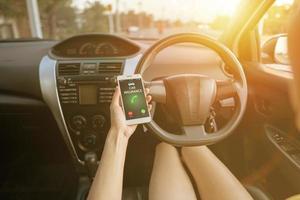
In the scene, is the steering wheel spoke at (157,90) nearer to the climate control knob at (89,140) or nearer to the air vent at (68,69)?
the air vent at (68,69)

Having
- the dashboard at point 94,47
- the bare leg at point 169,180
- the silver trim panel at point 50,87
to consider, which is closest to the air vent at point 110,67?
the dashboard at point 94,47

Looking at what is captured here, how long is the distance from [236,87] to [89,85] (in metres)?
0.90

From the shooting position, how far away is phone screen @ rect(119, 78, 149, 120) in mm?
1611

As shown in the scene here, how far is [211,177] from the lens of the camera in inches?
71.2

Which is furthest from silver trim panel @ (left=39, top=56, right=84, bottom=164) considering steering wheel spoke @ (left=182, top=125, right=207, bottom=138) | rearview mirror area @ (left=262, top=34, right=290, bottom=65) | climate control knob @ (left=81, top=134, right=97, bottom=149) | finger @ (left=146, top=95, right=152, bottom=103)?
rearview mirror area @ (left=262, top=34, right=290, bottom=65)

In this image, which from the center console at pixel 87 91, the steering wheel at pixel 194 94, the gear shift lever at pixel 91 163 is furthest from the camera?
the gear shift lever at pixel 91 163

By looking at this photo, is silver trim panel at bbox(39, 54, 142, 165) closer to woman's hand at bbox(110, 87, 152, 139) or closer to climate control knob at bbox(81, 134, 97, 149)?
climate control knob at bbox(81, 134, 97, 149)

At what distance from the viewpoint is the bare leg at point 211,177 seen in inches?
65.4

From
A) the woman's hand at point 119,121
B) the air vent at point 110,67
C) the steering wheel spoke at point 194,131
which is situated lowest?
the steering wheel spoke at point 194,131

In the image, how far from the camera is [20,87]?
2488 millimetres

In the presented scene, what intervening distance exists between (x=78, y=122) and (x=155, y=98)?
77 centimetres

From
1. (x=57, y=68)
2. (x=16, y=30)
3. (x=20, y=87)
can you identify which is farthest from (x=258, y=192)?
(x=16, y=30)

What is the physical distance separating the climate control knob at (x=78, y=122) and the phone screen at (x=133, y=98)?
833mm

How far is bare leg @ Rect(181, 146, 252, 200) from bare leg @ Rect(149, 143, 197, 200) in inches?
2.1
